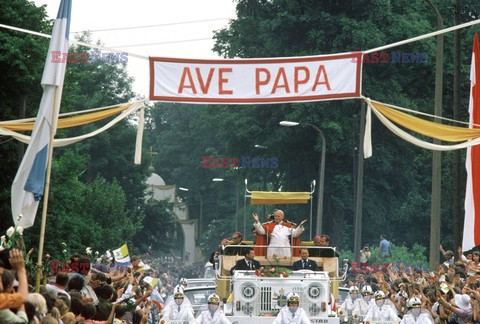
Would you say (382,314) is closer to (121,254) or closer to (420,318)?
(420,318)

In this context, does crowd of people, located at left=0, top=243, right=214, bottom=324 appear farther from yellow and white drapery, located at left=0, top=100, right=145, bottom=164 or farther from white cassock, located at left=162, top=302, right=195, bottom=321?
yellow and white drapery, located at left=0, top=100, right=145, bottom=164

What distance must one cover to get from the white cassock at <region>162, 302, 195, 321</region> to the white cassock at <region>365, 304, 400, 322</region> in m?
3.39

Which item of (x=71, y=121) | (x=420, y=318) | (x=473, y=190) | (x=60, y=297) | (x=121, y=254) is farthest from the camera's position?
(x=121, y=254)

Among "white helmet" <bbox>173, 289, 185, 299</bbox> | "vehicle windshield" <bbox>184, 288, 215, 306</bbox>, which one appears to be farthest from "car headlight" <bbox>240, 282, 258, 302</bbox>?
"vehicle windshield" <bbox>184, 288, 215, 306</bbox>

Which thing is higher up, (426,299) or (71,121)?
(71,121)

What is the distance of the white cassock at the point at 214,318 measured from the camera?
70.7 feet

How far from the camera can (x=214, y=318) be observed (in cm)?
2161

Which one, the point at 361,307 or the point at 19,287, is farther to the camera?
the point at 361,307

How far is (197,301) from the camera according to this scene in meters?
26.4

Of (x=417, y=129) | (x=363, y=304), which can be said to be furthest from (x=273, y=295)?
(x=417, y=129)

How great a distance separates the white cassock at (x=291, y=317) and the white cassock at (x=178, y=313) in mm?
3116

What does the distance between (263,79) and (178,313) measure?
6.35m

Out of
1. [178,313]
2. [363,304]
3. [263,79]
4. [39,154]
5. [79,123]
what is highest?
[263,79]

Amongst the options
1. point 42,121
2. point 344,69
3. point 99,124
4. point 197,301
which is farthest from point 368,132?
point 99,124
